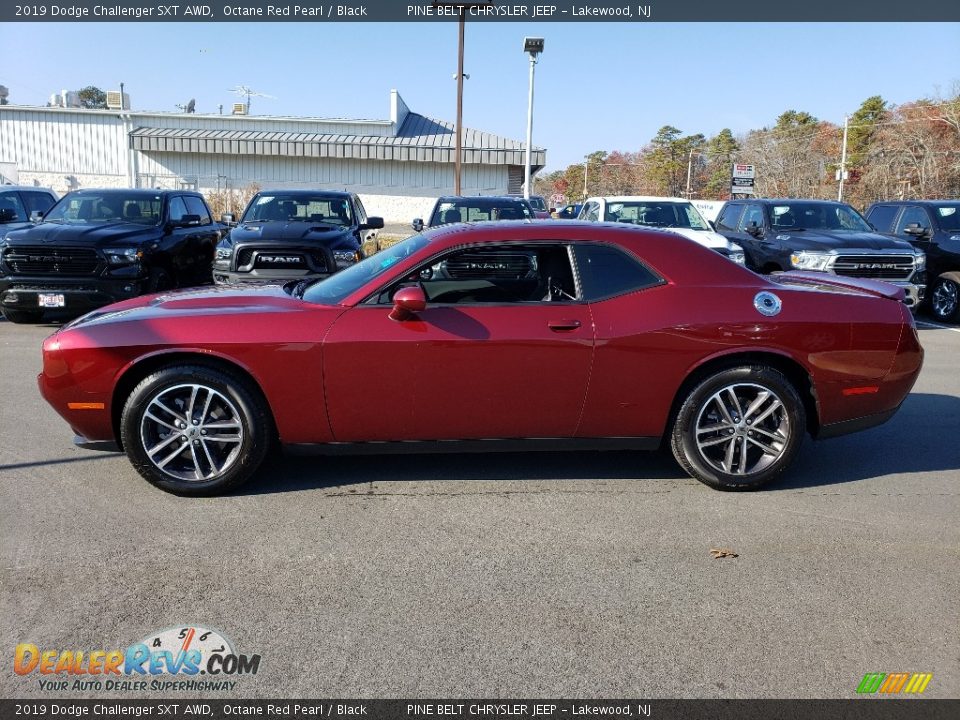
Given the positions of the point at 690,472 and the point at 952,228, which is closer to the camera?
the point at 690,472

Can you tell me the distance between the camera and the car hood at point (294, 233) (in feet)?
34.1

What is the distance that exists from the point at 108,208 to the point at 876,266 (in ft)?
36.0

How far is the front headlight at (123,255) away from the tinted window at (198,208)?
2535mm

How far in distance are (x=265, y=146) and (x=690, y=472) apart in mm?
35707

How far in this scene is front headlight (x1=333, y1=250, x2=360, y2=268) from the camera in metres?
10.5

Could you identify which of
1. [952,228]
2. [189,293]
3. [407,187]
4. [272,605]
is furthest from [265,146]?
[272,605]

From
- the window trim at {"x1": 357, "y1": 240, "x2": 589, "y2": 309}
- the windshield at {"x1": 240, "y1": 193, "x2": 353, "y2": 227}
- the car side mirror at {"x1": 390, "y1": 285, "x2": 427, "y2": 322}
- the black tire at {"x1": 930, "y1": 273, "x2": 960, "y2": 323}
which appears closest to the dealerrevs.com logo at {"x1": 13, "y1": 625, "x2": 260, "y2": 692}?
the car side mirror at {"x1": 390, "y1": 285, "x2": 427, "y2": 322}

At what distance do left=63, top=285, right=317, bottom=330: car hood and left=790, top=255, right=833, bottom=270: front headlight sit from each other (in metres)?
8.55

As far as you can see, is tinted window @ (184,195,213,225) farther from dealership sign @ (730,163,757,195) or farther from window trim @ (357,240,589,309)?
dealership sign @ (730,163,757,195)

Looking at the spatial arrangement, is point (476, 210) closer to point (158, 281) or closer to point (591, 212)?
point (591, 212)

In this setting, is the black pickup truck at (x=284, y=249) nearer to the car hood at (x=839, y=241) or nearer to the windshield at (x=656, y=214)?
the windshield at (x=656, y=214)

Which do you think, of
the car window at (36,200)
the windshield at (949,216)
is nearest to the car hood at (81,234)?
the car window at (36,200)

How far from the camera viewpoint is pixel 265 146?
37125 millimetres

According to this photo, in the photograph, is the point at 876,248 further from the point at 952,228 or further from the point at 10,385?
the point at 10,385
